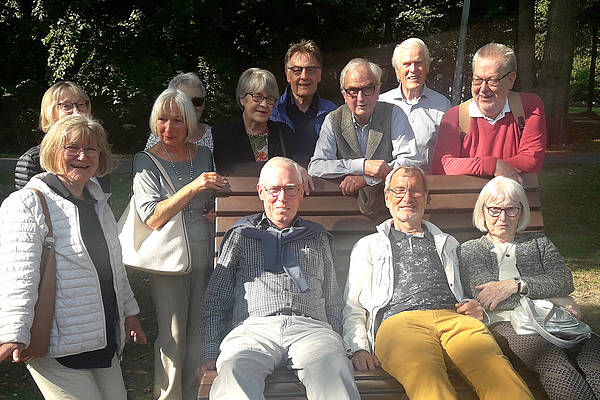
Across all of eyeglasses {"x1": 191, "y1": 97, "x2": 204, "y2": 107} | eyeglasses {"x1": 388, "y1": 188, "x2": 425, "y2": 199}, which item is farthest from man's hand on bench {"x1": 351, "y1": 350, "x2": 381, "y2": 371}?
eyeglasses {"x1": 191, "y1": 97, "x2": 204, "y2": 107}

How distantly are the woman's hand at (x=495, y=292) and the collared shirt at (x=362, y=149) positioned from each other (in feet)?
2.92

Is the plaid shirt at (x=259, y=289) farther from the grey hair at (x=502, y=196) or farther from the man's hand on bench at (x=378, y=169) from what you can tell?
the grey hair at (x=502, y=196)

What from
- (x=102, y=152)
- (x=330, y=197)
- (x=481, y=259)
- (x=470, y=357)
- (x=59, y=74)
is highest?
(x=59, y=74)

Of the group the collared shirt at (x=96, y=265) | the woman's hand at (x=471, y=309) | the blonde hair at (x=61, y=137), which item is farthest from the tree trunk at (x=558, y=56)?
the collared shirt at (x=96, y=265)

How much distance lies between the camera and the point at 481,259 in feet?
13.5

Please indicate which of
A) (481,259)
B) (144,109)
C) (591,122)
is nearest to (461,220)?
(481,259)

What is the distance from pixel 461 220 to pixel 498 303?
719mm

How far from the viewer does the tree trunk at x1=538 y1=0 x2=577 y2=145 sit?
49.9 feet

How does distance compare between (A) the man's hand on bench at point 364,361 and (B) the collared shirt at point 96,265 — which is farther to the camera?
(A) the man's hand on bench at point 364,361

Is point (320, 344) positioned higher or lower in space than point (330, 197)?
lower

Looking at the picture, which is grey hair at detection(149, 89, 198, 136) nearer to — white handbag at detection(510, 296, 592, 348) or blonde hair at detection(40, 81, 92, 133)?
blonde hair at detection(40, 81, 92, 133)

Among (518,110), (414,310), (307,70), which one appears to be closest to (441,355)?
(414,310)

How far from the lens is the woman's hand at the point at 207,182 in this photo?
4164 millimetres

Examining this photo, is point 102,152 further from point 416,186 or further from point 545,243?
point 545,243
